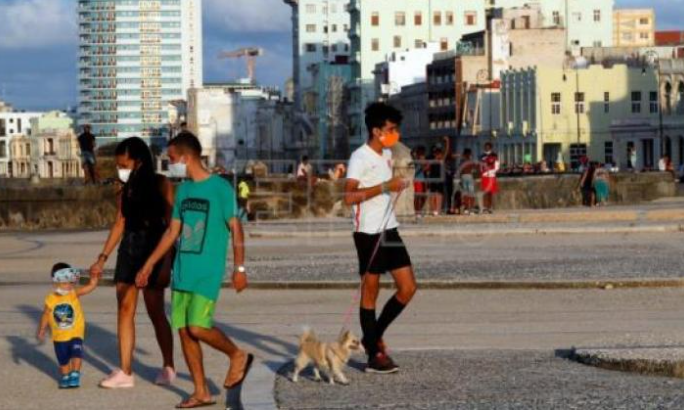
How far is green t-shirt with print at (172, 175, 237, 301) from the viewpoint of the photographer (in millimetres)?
12547

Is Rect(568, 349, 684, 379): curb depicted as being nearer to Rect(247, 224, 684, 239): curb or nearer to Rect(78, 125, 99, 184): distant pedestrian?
Rect(247, 224, 684, 239): curb

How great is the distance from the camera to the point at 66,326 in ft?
44.2

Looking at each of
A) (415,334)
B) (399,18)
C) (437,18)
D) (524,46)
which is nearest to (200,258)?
(415,334)

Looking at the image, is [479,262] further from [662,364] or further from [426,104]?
[426,104]

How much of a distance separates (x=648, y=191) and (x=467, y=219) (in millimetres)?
18594

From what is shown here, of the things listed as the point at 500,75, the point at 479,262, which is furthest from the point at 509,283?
the point at 500,75

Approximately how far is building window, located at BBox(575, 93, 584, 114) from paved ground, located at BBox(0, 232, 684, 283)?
3393 inches

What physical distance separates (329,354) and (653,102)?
112 meters

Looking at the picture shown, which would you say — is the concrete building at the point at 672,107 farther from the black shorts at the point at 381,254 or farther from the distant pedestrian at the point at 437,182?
the black shorts at the point at 381,254

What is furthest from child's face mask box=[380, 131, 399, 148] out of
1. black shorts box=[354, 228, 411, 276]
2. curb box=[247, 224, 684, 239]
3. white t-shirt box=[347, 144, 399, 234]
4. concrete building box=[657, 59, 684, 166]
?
concrete building box=[657, 59, 684, 166]

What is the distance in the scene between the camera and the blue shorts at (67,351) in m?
13.3

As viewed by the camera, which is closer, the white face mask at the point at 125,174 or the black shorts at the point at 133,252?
the black shorts at the point at 133,252

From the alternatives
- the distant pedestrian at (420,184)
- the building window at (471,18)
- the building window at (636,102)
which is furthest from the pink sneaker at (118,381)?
the building window at (471,18)

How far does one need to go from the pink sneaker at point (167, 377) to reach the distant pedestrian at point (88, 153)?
33.6m
